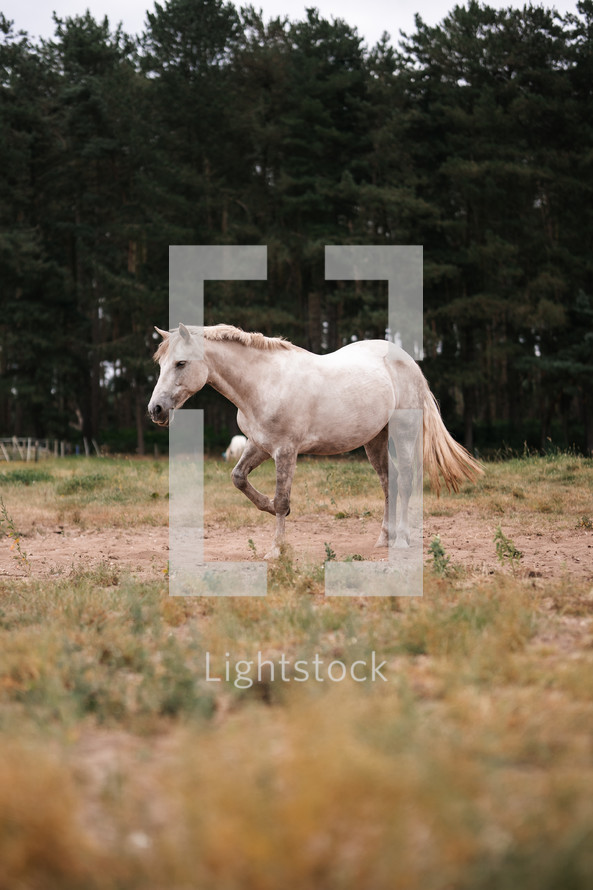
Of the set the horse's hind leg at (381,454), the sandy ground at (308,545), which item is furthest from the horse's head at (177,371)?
the horse's hind leg at (381,454)

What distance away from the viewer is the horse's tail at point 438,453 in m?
7.75

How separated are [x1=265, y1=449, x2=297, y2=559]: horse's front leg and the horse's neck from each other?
1.96ft

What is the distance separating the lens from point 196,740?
237cm

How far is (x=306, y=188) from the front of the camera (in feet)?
92.3

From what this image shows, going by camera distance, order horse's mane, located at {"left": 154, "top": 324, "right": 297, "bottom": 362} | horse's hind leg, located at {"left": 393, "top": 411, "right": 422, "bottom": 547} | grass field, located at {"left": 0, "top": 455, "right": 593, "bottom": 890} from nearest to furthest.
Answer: grass field, located at {"left": 0, "top": 455, "right": 593, "bottom": 890} → horse's mane, located at {"left": 154, "top": 324, "right": 297, "bottom": 362} → horse's hind leg, located at {"left": 393, "top": 411, "right": 422, "bottom": 547}

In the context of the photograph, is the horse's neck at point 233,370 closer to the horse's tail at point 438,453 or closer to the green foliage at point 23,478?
the horse's tail at point 438,453

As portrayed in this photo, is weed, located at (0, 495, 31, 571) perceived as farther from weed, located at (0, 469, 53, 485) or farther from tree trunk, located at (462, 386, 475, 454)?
tree trunk, located at (462, 386, 475, 454)

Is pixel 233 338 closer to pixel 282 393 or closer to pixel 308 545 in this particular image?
pixel 282 393

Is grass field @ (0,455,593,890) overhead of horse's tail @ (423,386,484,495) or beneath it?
beneath

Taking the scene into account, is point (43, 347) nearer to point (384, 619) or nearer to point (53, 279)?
point (53, 279)

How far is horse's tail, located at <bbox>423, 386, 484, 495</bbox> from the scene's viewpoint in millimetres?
7754

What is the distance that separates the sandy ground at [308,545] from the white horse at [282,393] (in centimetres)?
64

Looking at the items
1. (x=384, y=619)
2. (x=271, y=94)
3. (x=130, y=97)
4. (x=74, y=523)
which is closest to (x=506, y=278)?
(x=271, y=94)

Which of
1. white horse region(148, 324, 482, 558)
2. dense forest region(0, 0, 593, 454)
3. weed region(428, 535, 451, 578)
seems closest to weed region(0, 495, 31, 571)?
white horse region(148, 324, 482, 558)
